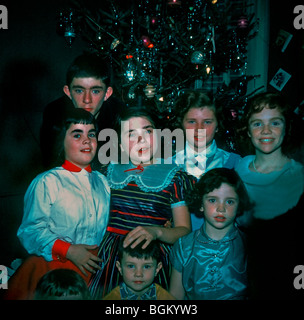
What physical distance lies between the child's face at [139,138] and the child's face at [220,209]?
17.4 inches

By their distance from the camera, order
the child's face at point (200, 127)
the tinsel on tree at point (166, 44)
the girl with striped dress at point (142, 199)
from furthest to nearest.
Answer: the tinsel on tree at point (166, 44) → the child's face at point (200, 127) → the girl with striped dress at point (142, 199)

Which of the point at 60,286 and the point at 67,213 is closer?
the point at 60,286

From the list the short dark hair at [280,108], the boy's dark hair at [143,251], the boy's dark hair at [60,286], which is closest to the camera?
the boy's dark hair at [60,286]

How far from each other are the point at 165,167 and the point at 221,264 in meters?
0.63

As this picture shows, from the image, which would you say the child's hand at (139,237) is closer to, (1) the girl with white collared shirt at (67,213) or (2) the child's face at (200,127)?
(1) the girl with white collared shirt at (67,213)

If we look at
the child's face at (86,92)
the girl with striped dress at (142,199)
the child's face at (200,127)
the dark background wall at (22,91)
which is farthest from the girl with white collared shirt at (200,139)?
the dark background wall at (22,91)

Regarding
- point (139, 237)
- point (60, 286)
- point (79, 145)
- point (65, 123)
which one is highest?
point (65, 123)

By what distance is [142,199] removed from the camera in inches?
62.7

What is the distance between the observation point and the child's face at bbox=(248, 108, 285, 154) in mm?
1570

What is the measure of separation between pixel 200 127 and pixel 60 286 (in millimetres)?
1313

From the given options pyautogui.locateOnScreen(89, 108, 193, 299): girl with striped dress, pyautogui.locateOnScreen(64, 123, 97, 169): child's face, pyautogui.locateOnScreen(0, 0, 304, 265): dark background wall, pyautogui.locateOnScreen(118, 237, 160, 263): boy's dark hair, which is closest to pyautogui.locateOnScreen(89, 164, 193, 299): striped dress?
pyautogui.locateOnScreen(89, 108, 193, 299): girl with striped dress

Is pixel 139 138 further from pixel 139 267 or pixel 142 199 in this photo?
pixel 139 267

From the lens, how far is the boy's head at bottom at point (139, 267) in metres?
1.39

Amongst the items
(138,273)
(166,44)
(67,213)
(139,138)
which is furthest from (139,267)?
(166,44)
